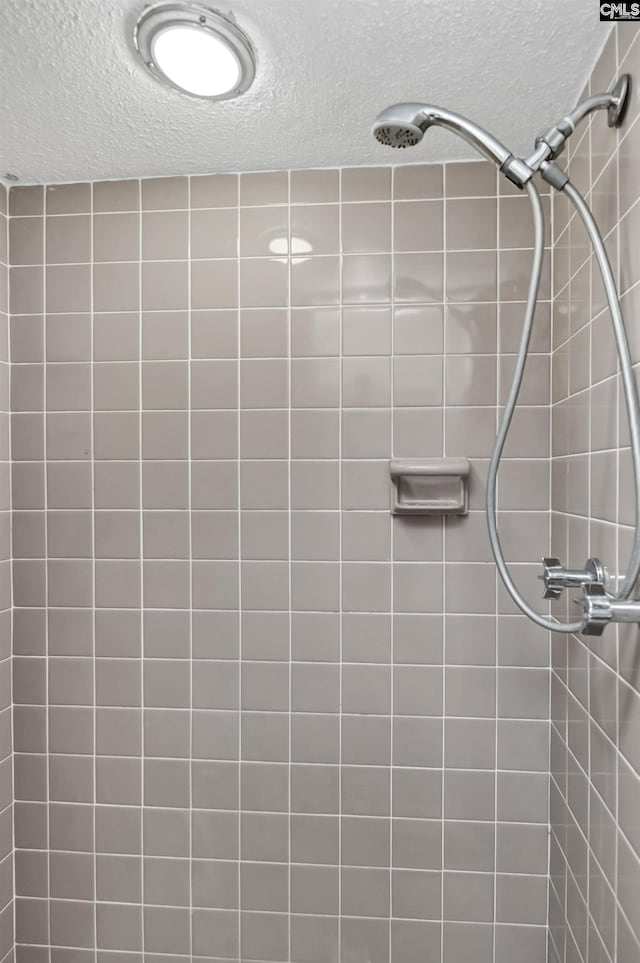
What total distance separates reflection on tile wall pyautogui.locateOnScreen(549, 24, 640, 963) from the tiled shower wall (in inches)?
3.7

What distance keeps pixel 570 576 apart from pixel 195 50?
1163 mm

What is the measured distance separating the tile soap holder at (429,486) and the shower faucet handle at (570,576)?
33 cm

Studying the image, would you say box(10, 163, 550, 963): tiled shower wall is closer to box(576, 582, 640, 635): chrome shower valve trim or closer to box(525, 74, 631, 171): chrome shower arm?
box(525, 74, 631, 171): chrome shower arm

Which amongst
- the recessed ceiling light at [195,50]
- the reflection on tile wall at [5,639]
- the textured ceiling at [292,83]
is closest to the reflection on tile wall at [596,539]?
the textured ceiling at [292,83]

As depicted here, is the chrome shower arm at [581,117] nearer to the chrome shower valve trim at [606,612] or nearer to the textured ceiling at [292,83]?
the textured ceiling at [292,83]

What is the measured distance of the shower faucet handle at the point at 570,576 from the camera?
3.17 feet

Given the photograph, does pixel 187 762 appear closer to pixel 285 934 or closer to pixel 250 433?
pixel 285 934

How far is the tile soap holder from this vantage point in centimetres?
130

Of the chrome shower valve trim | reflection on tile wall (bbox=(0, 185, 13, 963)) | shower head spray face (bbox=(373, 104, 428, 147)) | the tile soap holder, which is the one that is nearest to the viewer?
the chrome shower valve trim

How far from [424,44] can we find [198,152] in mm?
570

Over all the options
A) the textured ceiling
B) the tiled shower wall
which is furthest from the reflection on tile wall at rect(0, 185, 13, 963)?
the textured ceiling

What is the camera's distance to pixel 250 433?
1.39 m

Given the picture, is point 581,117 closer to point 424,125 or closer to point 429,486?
point 424,125

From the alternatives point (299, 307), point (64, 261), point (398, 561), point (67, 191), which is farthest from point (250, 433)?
point (67, 191)
